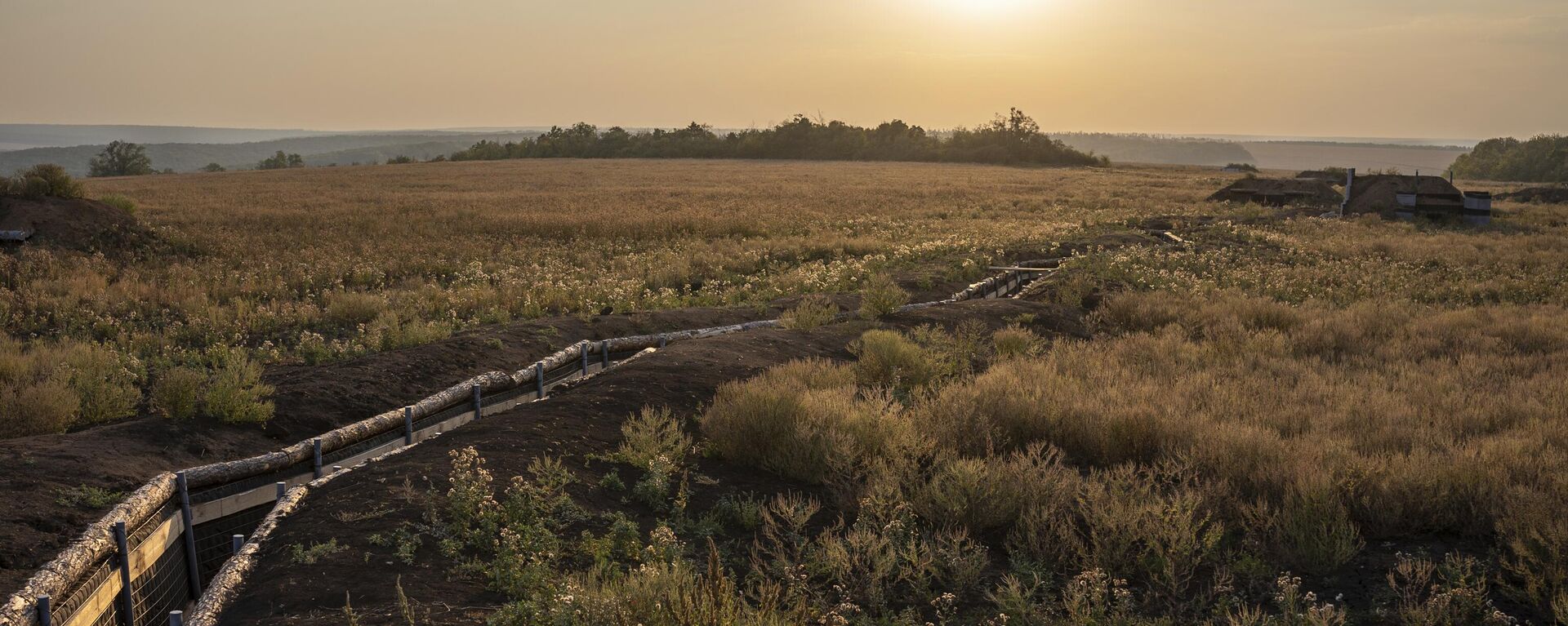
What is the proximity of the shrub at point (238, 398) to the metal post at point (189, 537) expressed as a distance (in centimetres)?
159

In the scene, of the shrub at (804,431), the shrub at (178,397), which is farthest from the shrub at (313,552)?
the shrub at (178,397)

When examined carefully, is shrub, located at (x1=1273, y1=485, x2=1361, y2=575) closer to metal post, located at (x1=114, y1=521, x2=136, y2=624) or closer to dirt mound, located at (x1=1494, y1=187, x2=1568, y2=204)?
metal post, located at (x1=114, y1=521, x2=136, y2=624)

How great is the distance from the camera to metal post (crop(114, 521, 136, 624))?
6.24 m

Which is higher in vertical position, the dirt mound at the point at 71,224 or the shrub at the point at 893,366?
the dirt mound at the point at 71,224

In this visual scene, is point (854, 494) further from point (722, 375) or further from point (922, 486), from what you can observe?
point (722, 375)

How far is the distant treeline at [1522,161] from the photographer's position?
82.8m

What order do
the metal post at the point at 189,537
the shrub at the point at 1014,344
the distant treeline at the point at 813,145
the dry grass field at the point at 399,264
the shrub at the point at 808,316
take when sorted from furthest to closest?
the distant treeline at the point at 813,145
the shrub at the point at 808,316
the shrub at the point at 1014,344
the dry grass field at the point at 399,264
the metal post at the point at 189,537

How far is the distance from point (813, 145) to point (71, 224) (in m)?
87.8

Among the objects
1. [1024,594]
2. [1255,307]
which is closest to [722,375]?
[1024,594]

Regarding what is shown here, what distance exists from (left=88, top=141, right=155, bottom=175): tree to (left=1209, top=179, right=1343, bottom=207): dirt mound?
92.0m

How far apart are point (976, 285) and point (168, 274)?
16.1 meters

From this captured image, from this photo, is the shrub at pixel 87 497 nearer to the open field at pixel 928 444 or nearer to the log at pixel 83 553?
the log at pixel 83 553

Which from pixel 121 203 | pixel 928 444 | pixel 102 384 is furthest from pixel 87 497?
pixel 121 203

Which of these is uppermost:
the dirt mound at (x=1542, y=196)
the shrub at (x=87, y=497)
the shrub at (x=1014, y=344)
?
the dirt mound at (x=1542, y=196)
